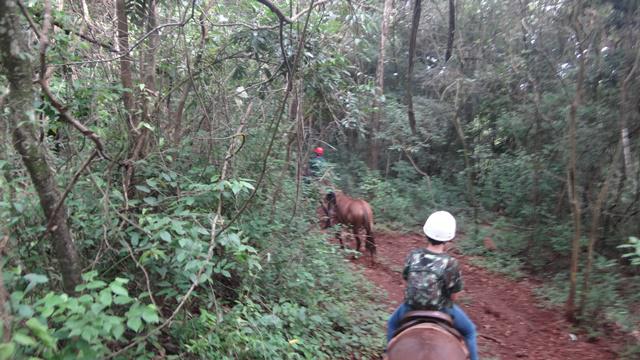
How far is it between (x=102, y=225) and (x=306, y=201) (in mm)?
4322

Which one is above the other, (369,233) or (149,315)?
(369,233)

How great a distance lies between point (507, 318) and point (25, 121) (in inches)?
295

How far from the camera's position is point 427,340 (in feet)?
11.5

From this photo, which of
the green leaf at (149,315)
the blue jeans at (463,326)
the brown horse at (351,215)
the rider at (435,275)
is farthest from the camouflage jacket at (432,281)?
the brown horse at (351,215)

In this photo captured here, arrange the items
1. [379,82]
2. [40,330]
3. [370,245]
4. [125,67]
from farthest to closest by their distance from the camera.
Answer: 1. [379,82]
2. [370,245]
3. [125,67]
4. [40,330]

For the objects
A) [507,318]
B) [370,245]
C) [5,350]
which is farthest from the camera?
[370,245]

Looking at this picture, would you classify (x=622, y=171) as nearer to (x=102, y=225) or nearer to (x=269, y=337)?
(x=269, y=337)

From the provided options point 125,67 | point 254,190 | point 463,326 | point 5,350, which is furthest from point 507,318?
point 5,350

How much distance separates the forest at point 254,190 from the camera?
3131mm

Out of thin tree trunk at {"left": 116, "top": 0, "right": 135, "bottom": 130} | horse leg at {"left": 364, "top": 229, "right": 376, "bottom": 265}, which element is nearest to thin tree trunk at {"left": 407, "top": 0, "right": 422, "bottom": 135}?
horse leg at {"left": 364, "top": 229, "right": 376, "bottom": 265}

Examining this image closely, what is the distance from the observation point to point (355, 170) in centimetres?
1817

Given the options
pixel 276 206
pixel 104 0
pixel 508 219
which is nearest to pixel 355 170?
pixel 508 219

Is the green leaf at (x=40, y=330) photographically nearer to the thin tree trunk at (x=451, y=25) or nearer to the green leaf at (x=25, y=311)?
the green leaf at (x=25, y=311)

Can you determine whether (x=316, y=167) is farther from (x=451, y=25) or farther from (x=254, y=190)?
(x=451, y=25)
